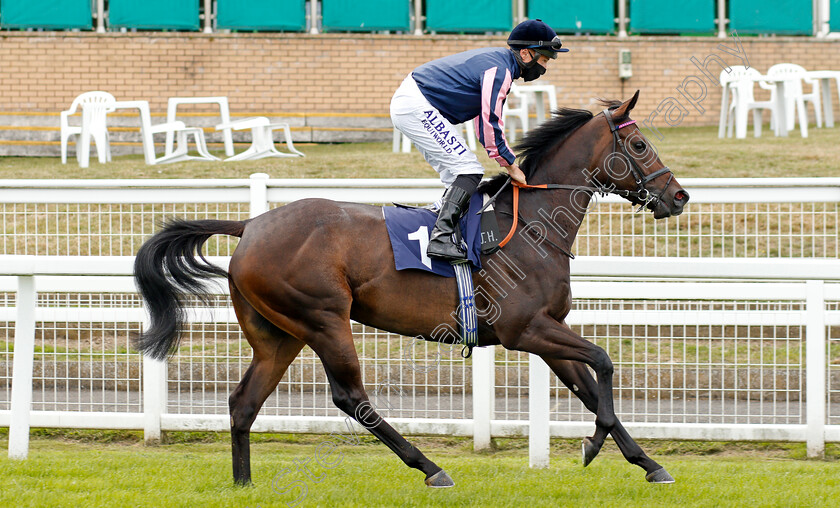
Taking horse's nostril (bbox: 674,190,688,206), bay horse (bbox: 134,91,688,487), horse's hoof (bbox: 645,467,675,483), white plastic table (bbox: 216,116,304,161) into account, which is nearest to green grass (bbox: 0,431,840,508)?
horse's hoof (bbox: 645,467,675,483)

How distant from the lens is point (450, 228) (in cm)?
418

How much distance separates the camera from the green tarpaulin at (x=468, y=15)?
15.6 m

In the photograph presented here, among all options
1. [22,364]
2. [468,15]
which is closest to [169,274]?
[22,364]

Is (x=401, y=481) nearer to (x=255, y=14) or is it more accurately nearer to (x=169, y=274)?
(x=169, y=274)

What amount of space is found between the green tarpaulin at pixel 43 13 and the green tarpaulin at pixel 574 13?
6.70 m

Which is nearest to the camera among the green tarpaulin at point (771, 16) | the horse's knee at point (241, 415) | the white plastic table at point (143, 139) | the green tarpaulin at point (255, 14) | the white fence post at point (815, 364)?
the horse's knee at point (241, 415)

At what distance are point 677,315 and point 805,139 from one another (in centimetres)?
789

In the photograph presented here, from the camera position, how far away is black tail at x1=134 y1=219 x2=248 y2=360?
4305 millimetres

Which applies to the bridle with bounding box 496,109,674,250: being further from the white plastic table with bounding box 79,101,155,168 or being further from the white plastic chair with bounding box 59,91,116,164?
the white plastic chair with bounding box 59,91,116,164

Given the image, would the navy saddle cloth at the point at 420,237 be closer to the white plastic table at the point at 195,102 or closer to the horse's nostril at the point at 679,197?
the horse's nostril at the point at 679,197

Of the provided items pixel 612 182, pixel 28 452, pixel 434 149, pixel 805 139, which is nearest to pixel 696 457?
pixel 612 182

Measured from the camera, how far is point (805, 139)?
12.0 meters

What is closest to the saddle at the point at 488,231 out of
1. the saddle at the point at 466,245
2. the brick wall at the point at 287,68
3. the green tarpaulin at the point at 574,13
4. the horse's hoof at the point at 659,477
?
the saddle at the point at 466,245

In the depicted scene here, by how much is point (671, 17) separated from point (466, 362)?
11.9m
